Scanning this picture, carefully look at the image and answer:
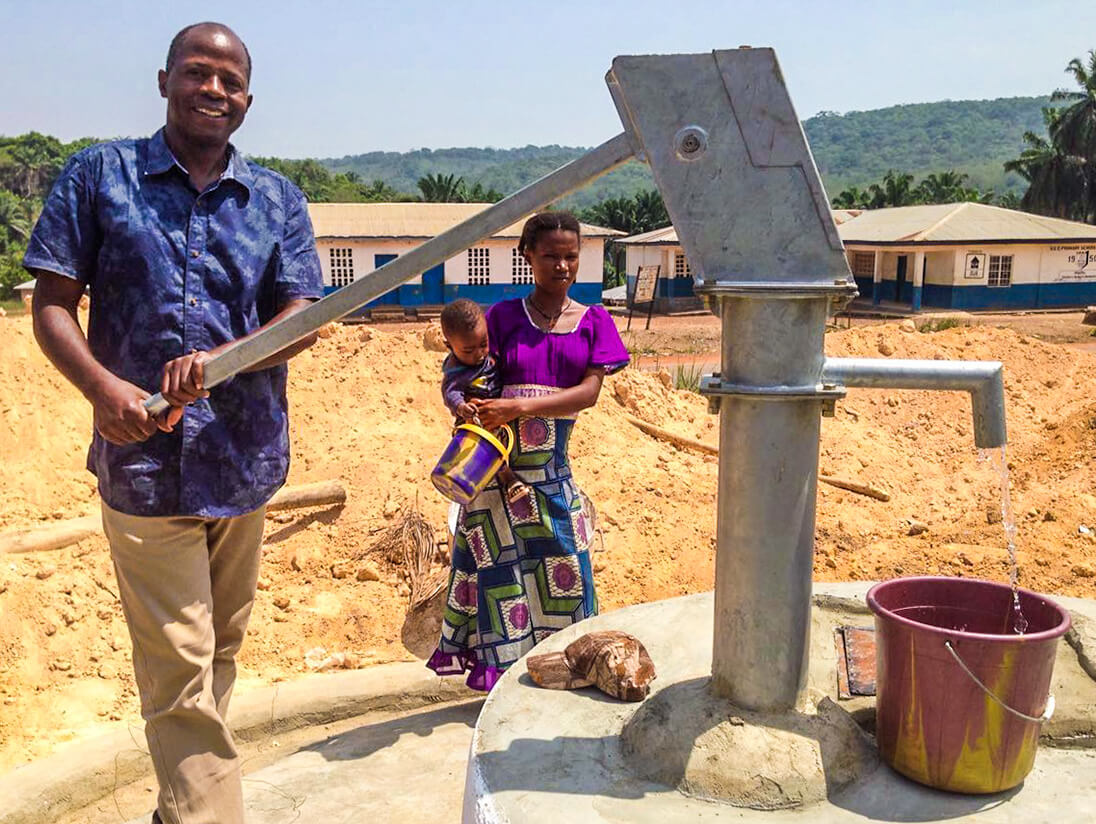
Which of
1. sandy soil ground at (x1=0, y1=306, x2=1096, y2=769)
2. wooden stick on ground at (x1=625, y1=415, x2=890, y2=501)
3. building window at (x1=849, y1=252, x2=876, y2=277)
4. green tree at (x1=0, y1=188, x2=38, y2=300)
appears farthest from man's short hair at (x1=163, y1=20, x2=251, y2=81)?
green tree at (x1=0, y1=188, x2=38, y2=300)

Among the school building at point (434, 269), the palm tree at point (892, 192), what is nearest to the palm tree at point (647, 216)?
the palm tree at point (892, 192)

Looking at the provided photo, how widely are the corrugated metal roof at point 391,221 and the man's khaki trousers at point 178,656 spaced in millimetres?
20599

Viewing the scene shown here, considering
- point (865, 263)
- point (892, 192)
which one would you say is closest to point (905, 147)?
point (892, 192)

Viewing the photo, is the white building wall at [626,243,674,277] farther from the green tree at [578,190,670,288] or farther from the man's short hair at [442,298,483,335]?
the man's short hair at [442,298,483,335]

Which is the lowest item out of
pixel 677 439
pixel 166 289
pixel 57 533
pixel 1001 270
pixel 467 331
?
pixel 677 439

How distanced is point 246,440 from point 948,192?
47.0 metres

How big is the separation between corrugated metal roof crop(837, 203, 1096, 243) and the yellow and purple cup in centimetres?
2070

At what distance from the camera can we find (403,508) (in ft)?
17.4

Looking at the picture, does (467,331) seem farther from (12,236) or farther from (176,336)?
(12,236)

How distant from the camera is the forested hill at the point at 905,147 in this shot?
138 m

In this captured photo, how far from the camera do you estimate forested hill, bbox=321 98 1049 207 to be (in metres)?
138

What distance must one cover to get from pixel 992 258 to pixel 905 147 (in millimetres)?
141153

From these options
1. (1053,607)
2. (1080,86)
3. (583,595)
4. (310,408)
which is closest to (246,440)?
(583,595)

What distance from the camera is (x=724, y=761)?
1.75 metres
